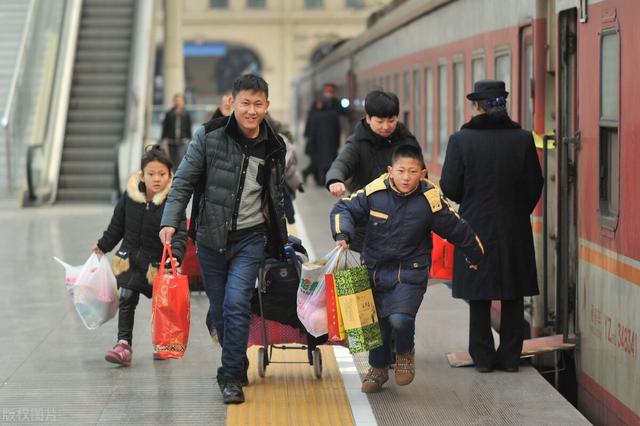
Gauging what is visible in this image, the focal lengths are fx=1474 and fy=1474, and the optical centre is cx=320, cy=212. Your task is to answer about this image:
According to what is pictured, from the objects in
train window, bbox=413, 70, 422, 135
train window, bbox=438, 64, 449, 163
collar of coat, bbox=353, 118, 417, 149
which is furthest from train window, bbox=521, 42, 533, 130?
train window, bbox=413, 70, 422, 135

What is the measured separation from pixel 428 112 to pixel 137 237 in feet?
26.0

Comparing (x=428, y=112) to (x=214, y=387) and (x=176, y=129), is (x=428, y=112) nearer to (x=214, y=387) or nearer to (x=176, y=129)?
(x=214, y=387)

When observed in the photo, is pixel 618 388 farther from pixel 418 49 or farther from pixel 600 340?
pixel 418 49

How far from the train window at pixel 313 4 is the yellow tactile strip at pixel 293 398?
71.5 m

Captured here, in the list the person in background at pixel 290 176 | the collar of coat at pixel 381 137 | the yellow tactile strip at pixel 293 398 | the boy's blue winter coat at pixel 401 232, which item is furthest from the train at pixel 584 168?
the person in background at pixel 290 176

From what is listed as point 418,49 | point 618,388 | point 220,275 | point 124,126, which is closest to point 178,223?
point 220,275

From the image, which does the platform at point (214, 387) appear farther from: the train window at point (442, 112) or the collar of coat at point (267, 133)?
the train window at point (442, 112)

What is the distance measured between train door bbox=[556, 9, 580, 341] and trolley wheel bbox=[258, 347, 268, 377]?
1745 millimetres

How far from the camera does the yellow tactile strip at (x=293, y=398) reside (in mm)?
7207

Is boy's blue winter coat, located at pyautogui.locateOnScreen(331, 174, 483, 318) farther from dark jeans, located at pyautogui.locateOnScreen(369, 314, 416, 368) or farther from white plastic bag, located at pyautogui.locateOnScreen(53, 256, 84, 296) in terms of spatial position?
white plastic bag, located at pyautogui.locateOnScreen(53, 256, 84, 296)

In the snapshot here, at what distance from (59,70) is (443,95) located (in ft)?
33.4

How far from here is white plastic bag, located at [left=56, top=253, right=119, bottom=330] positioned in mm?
8742

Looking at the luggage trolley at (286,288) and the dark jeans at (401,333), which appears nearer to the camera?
the dark jeans at (401,333)

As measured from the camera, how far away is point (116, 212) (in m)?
8.77
